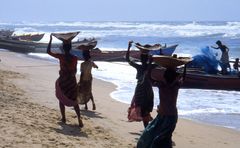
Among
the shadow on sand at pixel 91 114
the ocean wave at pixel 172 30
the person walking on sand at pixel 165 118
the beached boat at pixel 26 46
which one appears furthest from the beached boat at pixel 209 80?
the ocean wave at pixel 172 30

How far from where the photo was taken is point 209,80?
1548 centimetres

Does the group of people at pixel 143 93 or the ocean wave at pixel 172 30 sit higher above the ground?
the group of people at pixel 143 93

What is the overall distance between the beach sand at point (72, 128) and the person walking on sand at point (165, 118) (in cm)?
123

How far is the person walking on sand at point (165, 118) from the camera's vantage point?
5.07 meters

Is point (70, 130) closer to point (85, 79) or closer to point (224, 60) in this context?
point (85, 79)

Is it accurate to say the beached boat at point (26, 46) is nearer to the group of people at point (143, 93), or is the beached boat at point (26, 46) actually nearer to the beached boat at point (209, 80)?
the beached boat at point (209, 80)

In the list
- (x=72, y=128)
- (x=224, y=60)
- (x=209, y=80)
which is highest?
(x=72, y=128)

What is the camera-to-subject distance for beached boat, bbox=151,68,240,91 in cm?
1515

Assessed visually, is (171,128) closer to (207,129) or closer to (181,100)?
(207,129)

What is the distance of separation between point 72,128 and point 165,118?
7.53 ft

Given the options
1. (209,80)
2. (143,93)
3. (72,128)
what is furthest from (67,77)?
(209,80)

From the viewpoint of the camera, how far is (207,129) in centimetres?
897

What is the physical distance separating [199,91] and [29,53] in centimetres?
1585

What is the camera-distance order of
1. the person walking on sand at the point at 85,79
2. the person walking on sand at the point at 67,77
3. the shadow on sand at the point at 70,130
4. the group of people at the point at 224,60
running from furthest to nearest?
the group of people at the point at 224,60 < the person walking on sand at the point at 85,79 < the person walking on sand at the point at 67,77 < the shadow on sand at the point at 70,130
